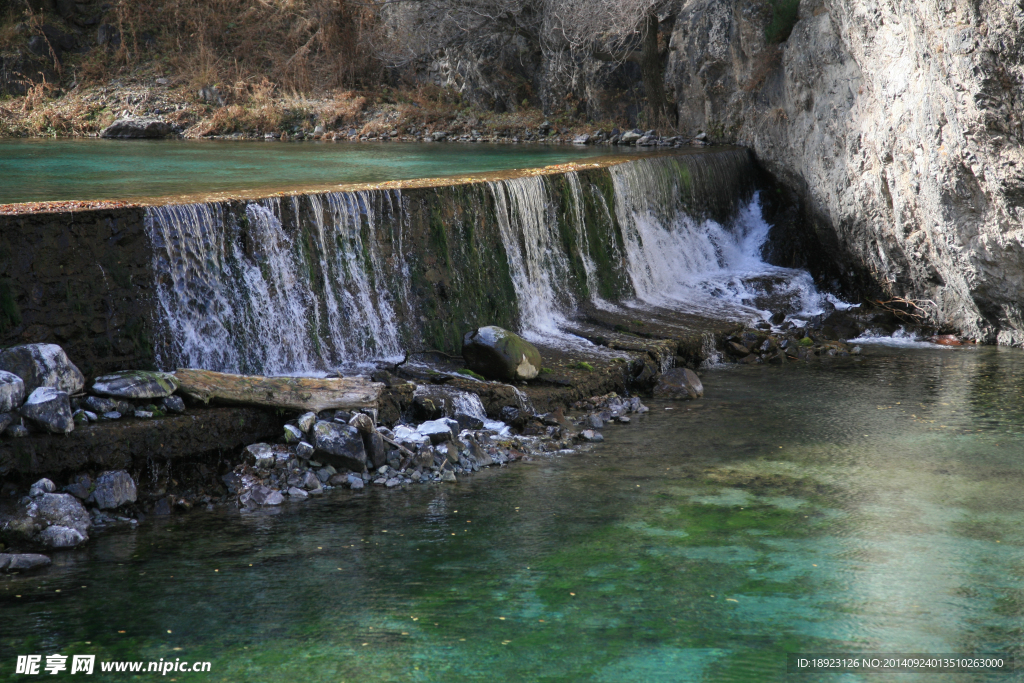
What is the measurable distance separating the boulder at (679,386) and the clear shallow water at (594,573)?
131 cm

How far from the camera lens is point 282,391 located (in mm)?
6645

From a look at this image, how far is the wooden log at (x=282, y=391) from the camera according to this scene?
643 cm

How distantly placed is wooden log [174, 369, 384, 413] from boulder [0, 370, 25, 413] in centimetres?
103

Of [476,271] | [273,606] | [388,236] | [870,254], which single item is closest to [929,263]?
[870,254]

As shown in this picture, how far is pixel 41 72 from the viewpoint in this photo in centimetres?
2297

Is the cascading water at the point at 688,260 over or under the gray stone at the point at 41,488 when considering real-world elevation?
over

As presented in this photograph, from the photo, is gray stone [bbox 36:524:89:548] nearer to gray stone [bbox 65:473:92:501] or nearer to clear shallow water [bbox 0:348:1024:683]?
clear shallow water [bbox 0:348:1024:683]

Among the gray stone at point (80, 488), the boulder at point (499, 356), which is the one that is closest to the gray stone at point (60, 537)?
the gray stone at point (80, 488)

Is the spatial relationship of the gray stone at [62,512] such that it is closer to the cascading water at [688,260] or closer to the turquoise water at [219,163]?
the turquoise water at [219,163]

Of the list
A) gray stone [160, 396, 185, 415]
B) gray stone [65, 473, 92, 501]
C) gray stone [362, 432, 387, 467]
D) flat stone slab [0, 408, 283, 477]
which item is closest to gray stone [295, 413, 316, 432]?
flat stone slab [0, 408, 283, 477]

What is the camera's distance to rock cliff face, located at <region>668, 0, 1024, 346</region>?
855cm

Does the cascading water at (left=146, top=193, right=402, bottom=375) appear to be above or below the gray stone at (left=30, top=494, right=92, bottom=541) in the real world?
above

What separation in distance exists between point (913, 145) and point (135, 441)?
28.2ft

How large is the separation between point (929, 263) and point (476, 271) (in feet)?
17.8
